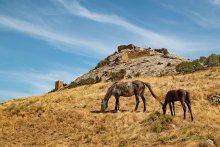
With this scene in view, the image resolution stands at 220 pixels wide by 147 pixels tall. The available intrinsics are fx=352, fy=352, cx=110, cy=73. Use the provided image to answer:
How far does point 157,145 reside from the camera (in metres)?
21.2

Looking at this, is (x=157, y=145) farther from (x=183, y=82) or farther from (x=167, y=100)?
(x=183, y=82)

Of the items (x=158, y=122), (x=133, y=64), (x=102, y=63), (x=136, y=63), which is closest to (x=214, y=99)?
(x=158, y=122)

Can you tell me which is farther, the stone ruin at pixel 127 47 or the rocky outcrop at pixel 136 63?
the stone ruin at pixel 127 47

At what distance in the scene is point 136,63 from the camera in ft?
258

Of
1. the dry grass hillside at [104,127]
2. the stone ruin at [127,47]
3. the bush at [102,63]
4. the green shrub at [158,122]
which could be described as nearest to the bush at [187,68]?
the bush at [102,63]

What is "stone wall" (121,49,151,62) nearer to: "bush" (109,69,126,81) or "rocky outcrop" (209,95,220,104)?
"bush" (109,69,126,81)

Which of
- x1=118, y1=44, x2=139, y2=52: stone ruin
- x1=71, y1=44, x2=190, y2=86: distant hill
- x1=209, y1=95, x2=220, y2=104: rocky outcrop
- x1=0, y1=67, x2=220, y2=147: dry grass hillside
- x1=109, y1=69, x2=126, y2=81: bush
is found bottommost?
x1=0, y1=67, x2=220, y2=147: dry grass hillside

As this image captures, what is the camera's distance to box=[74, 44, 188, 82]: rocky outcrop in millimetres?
71625

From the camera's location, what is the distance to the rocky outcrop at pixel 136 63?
7162 cm

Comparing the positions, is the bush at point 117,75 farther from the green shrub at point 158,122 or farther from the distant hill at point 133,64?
the green shrub at point 158,122

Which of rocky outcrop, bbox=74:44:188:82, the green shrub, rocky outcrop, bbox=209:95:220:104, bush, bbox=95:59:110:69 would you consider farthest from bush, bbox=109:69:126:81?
the green shrub

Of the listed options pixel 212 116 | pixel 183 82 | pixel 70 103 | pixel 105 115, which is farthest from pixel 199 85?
pixel 105 115

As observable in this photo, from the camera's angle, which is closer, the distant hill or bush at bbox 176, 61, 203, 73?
bush at bbox 176, 61, 203, 73

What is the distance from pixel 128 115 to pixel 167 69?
4385cm
